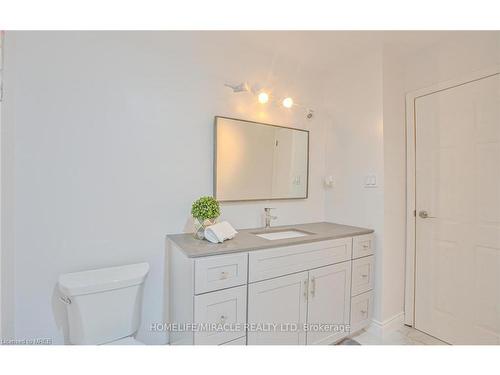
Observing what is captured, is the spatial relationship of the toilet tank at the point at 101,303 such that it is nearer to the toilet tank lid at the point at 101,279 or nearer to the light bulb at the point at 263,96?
the toilet tank lid at the point at 101,279

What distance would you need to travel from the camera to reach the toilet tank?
119cm

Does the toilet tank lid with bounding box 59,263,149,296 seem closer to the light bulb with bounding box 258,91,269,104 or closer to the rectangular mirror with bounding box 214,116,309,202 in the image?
the rectangular mirror with bounding box 214,116,309,202

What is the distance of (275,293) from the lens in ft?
4.75

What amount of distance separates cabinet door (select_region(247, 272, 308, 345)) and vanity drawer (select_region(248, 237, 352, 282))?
5 centimetres

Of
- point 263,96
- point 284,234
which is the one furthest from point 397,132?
point 284,234

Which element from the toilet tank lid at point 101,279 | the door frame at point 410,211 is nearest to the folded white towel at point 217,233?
the toilet tank lid at point 101,279

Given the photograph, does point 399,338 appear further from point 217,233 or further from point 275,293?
point 217,233

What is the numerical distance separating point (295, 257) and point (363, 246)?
684 mm

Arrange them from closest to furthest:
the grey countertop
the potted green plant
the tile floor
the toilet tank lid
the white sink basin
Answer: the toilet tank lid
the grey countertop
the potted green plant
the tile floor
the white sink basin

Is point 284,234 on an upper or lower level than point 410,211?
lower

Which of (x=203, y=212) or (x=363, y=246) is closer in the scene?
(x=203, y=212)

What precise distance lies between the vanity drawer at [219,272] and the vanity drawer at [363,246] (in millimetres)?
946

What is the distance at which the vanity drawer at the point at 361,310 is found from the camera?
180 cm

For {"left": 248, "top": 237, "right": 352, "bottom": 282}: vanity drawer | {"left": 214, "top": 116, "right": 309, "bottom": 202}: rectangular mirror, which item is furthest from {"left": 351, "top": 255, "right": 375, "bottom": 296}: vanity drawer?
{"left": 214, "top": 116, "right": 309, "bottom": 202}: rectangular mirror
